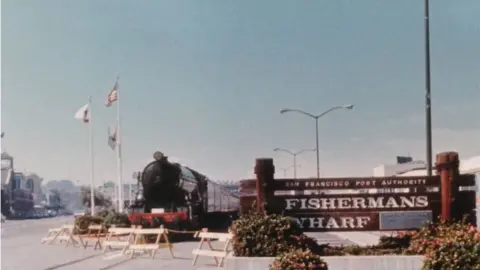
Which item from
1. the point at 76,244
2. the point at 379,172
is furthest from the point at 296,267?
the point at 379,172

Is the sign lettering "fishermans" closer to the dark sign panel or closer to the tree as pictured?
the dark sign panel

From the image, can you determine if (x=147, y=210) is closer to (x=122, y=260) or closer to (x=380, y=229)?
(x=122, y=260)

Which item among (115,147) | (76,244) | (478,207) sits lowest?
(76,244)

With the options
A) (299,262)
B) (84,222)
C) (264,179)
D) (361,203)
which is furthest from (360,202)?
(84,222)

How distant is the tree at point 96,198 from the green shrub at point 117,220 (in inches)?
2985

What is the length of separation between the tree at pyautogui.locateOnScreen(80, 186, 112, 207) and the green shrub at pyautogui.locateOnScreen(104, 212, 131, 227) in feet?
249

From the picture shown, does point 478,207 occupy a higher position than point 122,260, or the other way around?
point 478,207

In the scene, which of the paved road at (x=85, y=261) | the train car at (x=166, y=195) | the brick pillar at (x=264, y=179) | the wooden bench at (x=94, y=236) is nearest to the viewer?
the brick pillar at (x=264, y=179)

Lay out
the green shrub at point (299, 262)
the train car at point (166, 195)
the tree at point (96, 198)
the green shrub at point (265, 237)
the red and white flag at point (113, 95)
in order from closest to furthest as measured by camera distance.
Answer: the green shrub at point (299, 262)
the green shrub at point (265, 237)
the train car at point (166, 195)
the red and white flag at point (113, 95)
the tree at point (96, 198)

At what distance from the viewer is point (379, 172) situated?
10962 cm

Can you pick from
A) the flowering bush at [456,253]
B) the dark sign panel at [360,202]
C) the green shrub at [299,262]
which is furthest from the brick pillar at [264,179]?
the flowering bush at [456,253]

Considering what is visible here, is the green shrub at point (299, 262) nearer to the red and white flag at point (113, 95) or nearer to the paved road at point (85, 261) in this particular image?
the paved road at point (85, 261)

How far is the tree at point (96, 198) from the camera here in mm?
117812

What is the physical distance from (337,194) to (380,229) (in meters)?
1.27
